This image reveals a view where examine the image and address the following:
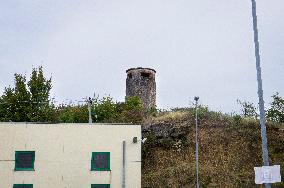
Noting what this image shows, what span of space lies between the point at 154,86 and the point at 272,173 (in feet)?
144

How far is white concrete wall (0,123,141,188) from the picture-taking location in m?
27.0

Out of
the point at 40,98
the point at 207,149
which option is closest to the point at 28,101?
the point at 40,98

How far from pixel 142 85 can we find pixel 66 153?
88.6ft

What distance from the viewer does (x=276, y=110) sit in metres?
40.8

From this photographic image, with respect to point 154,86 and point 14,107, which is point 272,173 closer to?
point 14,107

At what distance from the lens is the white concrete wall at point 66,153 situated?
27.0 m

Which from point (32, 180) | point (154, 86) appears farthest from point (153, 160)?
point (154, 86)

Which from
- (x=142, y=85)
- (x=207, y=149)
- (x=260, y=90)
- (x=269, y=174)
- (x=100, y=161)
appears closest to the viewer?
(x=269, y=174)

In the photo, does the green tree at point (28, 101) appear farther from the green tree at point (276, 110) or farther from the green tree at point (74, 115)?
the green tree at point (276, 110)

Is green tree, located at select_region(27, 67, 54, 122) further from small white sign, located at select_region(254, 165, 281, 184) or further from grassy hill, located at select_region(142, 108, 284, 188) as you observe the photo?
small white sign, located at select_region(254, 165, 281, 184)

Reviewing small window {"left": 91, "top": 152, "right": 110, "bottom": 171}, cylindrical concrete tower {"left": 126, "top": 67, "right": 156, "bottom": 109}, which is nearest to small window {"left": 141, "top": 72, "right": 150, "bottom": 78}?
cylindrical concrete tower {"left": 126, "top": 67, "right": 156, "bottom": 109}

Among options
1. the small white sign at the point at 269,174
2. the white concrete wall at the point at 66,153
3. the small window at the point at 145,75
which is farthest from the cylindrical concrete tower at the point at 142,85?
the small white sign at the point at 269,174

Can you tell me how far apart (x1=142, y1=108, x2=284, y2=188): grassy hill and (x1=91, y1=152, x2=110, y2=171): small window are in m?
6.05

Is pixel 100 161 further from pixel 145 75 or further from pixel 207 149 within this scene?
pixel 145 75
